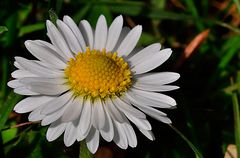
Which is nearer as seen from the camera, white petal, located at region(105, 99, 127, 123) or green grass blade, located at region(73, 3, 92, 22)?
white petal, located at region(105, 99, 127, 123)

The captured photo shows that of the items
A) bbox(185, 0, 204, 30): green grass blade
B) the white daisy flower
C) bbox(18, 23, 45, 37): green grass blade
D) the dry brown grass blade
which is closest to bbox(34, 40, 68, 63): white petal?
the white daisy flower

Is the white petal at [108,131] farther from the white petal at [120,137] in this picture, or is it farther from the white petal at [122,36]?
the white petal at [122,36]

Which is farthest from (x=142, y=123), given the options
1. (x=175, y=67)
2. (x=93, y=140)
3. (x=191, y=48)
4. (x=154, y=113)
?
(x=191, y=48)

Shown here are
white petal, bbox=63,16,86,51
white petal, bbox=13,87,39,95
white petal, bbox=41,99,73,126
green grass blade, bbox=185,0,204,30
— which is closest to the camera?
white petal, bbox=41,99,73,126

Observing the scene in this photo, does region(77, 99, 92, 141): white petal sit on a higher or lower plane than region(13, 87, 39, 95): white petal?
lower

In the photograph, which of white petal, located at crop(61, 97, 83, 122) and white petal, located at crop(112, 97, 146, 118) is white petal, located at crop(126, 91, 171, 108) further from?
white petal, located at crop(61, 97, 83, 122)

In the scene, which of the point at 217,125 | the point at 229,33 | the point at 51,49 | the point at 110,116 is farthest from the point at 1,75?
the point at 229,33

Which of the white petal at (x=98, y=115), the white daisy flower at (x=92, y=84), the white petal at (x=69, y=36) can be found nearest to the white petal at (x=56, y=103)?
the white daisy flower at (x=92, y=84)

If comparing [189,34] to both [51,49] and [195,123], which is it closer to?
[195,123]

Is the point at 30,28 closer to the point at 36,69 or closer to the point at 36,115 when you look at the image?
the point at 36,69
